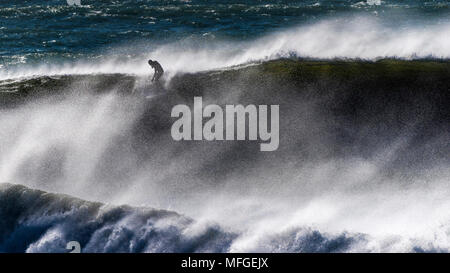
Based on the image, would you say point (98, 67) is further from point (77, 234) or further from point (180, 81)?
point (77, 234)

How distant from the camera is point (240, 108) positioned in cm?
1420

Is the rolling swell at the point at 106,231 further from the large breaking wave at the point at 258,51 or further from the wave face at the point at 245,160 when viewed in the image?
the large breaking wave at the point at 258,51

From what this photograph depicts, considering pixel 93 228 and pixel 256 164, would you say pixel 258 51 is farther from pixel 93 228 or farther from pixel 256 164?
pixel 93 228

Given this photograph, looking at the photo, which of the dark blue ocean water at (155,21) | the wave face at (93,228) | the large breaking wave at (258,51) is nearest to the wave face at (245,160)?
the wave face at (93,228)

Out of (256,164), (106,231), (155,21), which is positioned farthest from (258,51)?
(155,21)

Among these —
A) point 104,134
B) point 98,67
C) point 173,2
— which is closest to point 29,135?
point 104,134

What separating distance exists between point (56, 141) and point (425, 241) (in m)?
12.4

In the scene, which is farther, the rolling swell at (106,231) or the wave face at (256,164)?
the wave face at (256,164)

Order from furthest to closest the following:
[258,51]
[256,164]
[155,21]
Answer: [155,21] < [258,51] < [256,164]

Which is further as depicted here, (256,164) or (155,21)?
(155,21)

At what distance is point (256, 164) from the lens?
12.8 m

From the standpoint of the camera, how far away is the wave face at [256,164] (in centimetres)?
1123

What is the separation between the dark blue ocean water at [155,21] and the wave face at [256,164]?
1226cm

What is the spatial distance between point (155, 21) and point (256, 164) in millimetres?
25350
